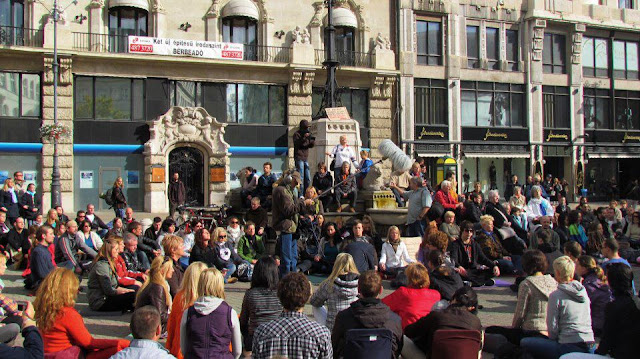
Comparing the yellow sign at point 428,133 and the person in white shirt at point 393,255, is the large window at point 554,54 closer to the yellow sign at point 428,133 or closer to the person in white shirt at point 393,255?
the yellow sign at point 428,133

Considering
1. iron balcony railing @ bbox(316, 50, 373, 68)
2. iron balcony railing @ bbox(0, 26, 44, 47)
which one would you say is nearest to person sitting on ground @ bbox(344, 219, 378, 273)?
iron balcony railing @ bbox(0, 26, 44, 47)

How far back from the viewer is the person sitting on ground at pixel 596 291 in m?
6.59

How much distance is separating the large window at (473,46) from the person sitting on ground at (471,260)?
22.7m

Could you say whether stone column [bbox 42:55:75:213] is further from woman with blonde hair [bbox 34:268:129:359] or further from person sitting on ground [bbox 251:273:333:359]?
person sitting on ground [bbox 251:273:333:359]

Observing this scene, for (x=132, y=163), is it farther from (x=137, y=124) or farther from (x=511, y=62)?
(x=511, y=62)

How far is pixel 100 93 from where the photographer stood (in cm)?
2528

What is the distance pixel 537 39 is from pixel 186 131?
19.3 meters

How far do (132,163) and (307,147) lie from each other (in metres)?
Result: 12.2

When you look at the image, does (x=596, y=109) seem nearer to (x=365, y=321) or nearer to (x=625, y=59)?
(x=625, y=59)

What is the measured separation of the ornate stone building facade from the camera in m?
24.2

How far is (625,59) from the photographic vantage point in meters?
34.7

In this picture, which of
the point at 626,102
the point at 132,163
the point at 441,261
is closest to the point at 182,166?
the point at 132,163

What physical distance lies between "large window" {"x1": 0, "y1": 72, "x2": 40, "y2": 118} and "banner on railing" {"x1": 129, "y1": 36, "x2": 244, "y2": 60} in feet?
13.7

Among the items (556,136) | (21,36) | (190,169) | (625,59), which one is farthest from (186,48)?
(625,59)
